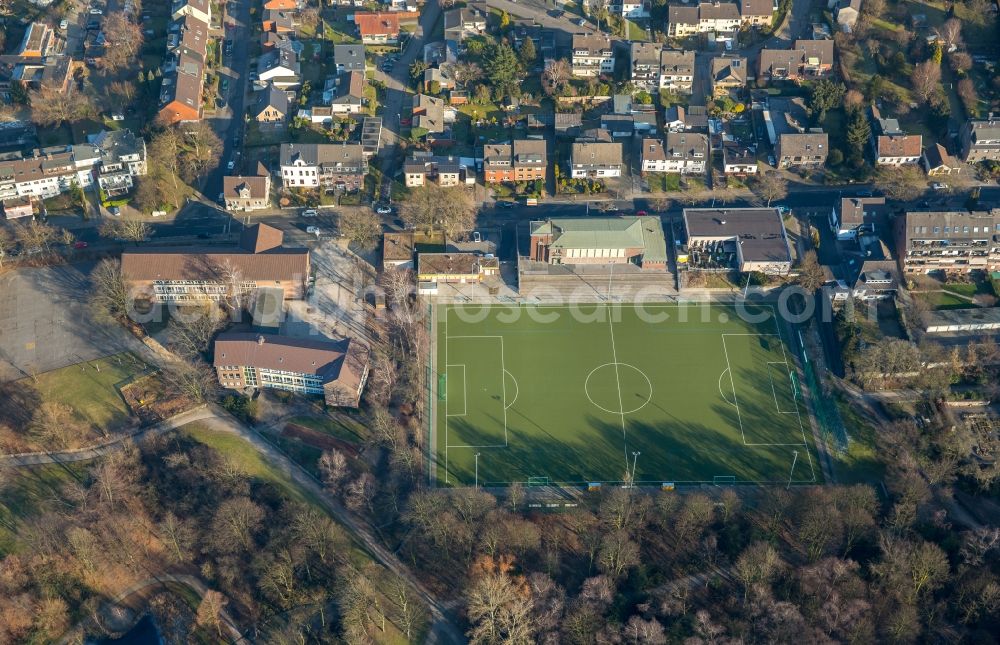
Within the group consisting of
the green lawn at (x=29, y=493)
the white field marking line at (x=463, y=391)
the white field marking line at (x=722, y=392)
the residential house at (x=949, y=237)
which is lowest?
the green lawn at (x=29, y=493)

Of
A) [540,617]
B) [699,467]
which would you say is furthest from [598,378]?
[540,617]

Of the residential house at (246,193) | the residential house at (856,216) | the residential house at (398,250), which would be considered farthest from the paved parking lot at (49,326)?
the residential house at (856,216)

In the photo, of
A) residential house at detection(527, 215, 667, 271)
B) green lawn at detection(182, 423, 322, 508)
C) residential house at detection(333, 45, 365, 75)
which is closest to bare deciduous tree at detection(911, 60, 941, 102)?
residential house at detection(527, 215, 667, 271)

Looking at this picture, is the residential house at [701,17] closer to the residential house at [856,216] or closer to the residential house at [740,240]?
the residential house at [740,240]

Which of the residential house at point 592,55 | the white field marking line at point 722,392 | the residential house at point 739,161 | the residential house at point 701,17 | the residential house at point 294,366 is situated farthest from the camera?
the residential house at point 701,17

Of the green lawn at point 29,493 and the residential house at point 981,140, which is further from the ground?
the residential house at point 981,140

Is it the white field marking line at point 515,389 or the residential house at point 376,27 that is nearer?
the white field marking line at point 515,389

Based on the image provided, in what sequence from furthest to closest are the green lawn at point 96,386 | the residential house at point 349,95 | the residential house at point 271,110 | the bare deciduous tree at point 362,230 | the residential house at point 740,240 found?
1. the residential house at point 349,95
2. the residential house at point 271,110
3. the bare deciduous tree at point 362,230
4. the residential house at point 740,240
5. the green lawn at point 96,386

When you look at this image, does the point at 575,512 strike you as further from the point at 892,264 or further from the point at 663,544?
the point at 892,264
